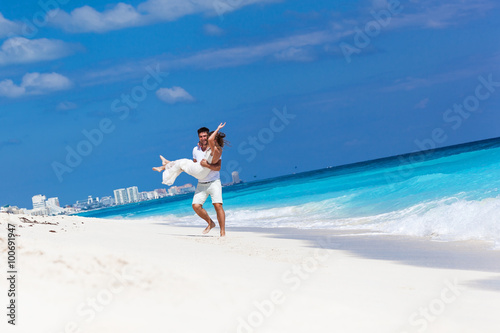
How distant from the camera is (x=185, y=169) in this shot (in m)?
9.23

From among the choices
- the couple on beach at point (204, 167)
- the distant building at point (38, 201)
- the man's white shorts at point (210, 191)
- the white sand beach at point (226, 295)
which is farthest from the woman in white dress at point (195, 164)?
the distant building at point (38, 201)

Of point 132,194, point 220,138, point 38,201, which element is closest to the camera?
point 220,138

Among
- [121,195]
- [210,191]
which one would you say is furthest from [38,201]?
[121,195]

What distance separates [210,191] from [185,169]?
64 cm

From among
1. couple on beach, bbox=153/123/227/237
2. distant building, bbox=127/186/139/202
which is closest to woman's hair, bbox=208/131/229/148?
couple on beach, bbox=153/123/227/237

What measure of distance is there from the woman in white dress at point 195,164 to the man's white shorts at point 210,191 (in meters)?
0.21

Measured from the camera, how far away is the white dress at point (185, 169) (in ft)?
30.1

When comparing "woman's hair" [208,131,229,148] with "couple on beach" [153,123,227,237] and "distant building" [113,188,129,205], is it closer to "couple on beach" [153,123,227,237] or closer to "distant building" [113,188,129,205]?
"couple on beach" [153,123,227,237]

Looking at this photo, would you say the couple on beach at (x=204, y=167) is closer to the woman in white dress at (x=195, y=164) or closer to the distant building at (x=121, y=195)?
the woman in white dress at (x=195, y=164)

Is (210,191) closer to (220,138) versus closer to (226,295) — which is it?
(220,138)

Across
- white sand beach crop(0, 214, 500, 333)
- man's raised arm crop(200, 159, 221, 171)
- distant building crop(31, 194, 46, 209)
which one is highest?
distant building crop(31, 194, 46, 209)

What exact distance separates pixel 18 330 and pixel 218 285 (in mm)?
1572

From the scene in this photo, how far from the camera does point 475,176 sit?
16938mm

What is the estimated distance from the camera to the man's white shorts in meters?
9.43
